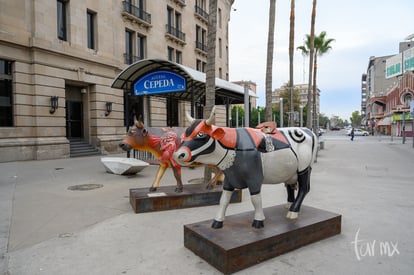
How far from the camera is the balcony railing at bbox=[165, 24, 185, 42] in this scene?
25.7 m

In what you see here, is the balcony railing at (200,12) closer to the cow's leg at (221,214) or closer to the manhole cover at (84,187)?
the manhole cover at (84,187)

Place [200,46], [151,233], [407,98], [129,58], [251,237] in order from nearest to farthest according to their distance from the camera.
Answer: [251,237] → [151,233] → [129,58] → [200,46] → [407,98]

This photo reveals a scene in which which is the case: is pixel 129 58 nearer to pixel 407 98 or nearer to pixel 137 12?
pixel 137 12

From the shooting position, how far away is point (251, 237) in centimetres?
359

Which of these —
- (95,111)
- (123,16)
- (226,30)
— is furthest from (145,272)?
(226,30)

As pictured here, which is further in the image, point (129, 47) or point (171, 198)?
point (129, 47)

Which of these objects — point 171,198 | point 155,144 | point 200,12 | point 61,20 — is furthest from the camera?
point 200,12

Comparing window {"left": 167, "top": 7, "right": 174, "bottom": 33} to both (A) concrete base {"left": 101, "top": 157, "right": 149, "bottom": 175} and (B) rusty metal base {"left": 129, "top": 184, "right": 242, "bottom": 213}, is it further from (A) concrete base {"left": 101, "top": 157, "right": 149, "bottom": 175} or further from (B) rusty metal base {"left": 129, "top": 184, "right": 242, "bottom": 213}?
(B) rusty metal base {"left": 129, "top": 184, "right": 242, "bottom": 213}

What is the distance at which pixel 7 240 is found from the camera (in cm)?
437

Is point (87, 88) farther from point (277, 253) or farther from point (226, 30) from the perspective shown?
point (226, 30)

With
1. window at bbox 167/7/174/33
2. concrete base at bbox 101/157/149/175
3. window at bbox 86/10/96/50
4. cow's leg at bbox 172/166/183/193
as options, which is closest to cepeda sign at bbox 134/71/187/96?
concrete base at bbox 101/157/149/175

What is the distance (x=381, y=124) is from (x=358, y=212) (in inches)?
2304

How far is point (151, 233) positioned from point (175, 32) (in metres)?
24.9

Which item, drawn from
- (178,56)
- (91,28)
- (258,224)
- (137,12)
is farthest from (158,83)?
(178,56)
